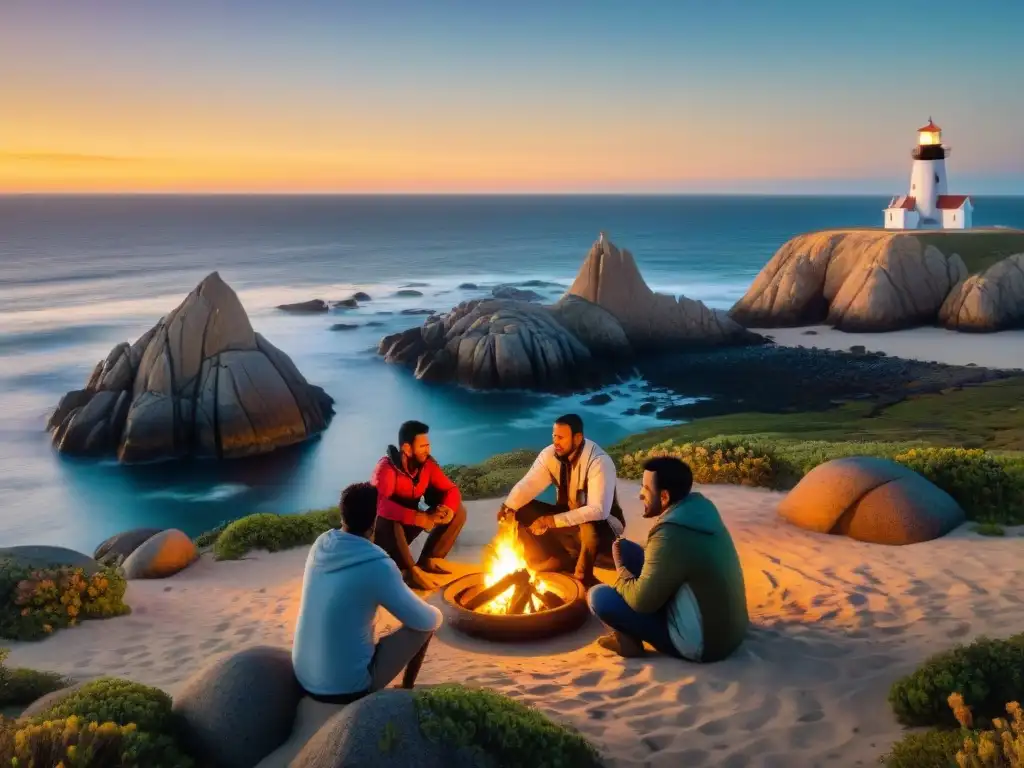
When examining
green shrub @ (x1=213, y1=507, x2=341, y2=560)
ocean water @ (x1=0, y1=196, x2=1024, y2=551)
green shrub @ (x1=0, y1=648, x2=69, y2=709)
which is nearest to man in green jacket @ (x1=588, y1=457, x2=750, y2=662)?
green shrub @ (x1=0, y1=648, x2=69, y2=709)

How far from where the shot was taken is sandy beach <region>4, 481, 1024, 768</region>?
657cm

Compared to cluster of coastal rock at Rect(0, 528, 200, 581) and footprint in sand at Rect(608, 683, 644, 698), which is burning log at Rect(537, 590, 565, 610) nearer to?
footprint in sand at Rect(608, 683, 644, 698)

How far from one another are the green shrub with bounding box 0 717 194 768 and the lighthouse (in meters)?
67.2

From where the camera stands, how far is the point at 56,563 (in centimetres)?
1143

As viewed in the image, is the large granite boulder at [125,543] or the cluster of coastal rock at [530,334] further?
the cluster of coastal rock at [530,334]

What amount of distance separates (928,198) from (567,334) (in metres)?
37.5

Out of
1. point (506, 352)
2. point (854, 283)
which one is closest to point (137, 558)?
point (506, 352)

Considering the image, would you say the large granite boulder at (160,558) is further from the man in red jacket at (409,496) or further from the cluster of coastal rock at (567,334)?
the cluster of coastal rock at (567,334)

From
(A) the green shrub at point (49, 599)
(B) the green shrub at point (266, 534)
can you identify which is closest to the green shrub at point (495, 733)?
(A) the green shrub at point (49, 599)

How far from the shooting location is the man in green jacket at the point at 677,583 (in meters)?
7.30

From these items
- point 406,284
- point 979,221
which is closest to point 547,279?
point 406,284

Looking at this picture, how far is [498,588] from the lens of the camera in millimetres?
9648

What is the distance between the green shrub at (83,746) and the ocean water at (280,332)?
21461 millimetres

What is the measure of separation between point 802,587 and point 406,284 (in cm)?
8059
